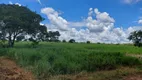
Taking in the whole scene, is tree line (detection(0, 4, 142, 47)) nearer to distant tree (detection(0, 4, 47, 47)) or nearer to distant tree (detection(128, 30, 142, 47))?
distant tree (detection(0, 4, 47, 47))

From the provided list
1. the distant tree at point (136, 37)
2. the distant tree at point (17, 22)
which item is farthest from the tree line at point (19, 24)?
the distant tree at point (136, 37)

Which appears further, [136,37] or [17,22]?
[136,37]

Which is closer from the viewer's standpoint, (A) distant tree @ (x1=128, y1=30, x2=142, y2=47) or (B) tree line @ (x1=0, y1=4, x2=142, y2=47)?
(B) tree line @ (x1=0, y1=4, x2=142, y2=47)

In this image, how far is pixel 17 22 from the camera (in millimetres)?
33500

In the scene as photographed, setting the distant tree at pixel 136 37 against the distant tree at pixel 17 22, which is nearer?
the distant tree at pixel 17 22

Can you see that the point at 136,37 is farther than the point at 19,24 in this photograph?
Yes

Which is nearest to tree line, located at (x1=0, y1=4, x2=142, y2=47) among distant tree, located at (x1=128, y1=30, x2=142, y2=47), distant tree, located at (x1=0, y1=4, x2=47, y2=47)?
distant tree, located at (x1=0, y1=4, x2=47, y2=47)

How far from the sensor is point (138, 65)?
17.2 meters

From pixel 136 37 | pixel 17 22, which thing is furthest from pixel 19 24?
pixel 136 37

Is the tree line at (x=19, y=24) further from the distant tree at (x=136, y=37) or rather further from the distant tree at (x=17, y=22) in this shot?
the distant tree at (x=136, y=37)

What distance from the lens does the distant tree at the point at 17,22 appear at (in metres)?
34.0

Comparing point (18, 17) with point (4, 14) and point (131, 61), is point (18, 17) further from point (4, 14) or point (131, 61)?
point (131, 61)

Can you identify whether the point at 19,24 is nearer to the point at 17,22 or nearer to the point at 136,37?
the point at 17,22

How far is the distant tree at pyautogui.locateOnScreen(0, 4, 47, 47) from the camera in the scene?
34000 millimetres
